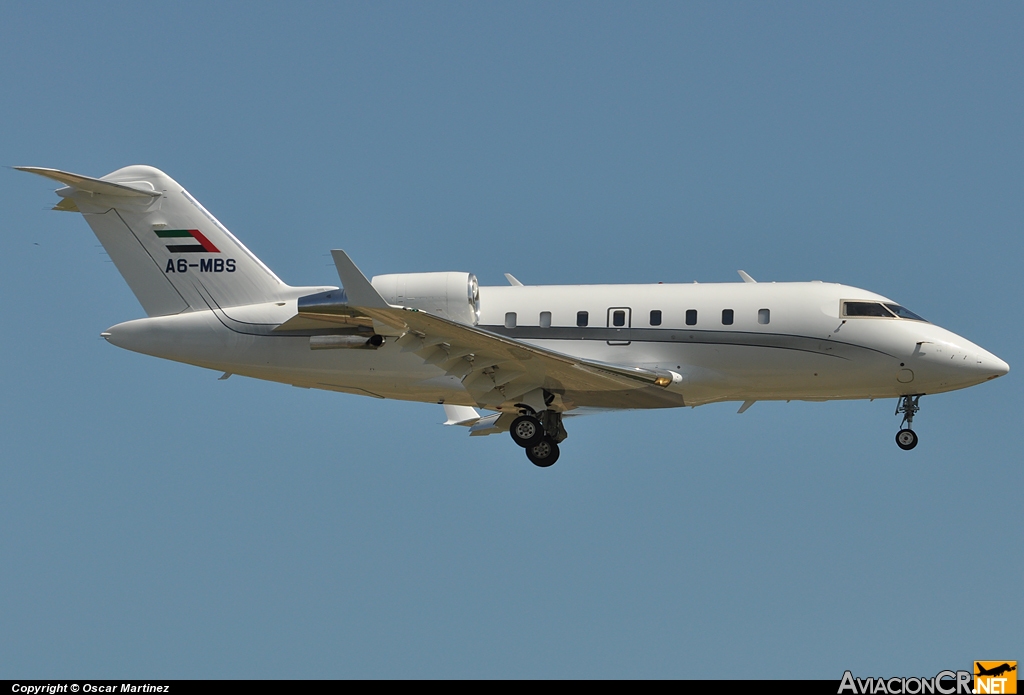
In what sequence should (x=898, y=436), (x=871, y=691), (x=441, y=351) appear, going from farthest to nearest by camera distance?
(x=898, y=436), (x=441, y=351), (x=871, y=691)

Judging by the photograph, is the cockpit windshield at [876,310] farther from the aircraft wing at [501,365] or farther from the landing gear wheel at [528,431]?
the landing gear wheel at [528,431]

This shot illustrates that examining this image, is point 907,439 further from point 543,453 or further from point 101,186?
point 101,186

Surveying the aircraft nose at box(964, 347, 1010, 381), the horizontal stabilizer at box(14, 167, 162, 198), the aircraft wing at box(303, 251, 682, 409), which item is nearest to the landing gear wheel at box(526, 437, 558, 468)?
the aircraft wing at box(303, 251, 682, 409)

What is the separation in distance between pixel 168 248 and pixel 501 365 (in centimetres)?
726

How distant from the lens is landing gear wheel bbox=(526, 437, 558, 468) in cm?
2477

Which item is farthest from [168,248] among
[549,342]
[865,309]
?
[865,309]

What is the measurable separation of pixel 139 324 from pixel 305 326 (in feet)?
10.8

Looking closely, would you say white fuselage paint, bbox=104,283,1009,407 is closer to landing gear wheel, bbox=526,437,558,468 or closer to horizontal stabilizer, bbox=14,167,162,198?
landing gear wheel, bbox=526,437,558,468

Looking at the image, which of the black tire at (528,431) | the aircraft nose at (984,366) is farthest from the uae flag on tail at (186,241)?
the aircraft nose at (984,366)

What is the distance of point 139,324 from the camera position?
83.2 ft

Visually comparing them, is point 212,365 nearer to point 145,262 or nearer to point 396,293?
point 145,262

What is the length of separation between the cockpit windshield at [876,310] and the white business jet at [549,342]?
0.03 m

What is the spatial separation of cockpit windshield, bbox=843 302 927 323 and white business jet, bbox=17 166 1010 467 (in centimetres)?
3

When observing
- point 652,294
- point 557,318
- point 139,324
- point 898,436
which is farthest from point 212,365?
point 898,436
